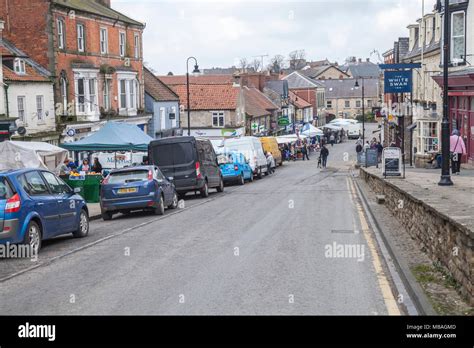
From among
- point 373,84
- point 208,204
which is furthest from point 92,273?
point 373,84

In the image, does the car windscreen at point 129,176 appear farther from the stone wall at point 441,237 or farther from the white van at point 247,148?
the white van at point 247,148

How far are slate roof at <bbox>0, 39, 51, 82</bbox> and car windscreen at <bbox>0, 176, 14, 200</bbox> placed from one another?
67.2ft

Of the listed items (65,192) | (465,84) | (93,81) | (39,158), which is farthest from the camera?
(93,81)

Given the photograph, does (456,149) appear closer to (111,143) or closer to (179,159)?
(179,159)

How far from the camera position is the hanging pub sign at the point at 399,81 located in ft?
105

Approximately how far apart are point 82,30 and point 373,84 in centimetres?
10052

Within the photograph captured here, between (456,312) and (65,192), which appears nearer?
(456,312)

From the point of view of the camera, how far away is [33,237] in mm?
13273

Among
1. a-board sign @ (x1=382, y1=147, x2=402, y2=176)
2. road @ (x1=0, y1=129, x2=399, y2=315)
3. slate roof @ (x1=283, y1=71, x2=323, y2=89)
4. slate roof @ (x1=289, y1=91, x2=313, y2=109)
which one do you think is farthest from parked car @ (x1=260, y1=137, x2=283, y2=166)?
slate roof @ (x1=283, y1=71, x2=323, y2=89)

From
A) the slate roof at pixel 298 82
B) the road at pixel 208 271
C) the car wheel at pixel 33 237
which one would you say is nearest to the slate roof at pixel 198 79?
the slate roof at pixel 298 82

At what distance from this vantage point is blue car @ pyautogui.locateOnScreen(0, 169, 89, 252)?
12766 mm

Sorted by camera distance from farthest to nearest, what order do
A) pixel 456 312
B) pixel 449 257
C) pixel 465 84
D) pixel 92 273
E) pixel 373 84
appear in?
pixel 373 84 → pixel 465 84 → pixel 92 273 → pixel 449 257 → pixel 456 312

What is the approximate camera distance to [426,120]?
40.0 m
